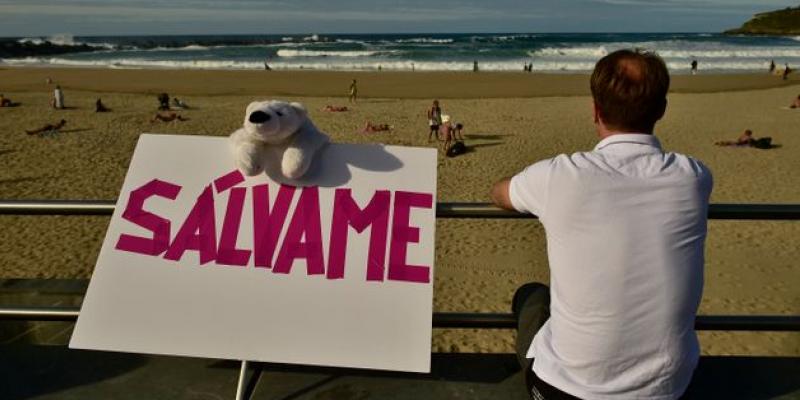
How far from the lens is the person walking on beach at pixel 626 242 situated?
1.93 metres

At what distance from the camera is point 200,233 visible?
270cm

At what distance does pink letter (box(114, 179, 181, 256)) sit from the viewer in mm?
2701

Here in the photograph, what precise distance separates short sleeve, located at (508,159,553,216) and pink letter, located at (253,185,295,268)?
95 cm

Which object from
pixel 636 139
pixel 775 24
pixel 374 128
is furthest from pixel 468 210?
pixel 775 24

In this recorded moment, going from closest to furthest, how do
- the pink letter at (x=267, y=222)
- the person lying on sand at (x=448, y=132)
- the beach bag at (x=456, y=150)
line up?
the pink letter at (x=267, y=222), the beach bag at (x=456, y=150), the person lying on sand at (x=448, y=132)

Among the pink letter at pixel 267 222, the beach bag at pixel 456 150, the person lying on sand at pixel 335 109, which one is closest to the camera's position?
the pink letter at pixel 267 222

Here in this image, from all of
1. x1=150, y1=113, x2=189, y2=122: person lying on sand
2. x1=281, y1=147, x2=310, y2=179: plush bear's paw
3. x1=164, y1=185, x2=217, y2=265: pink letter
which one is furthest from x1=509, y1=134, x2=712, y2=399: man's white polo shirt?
x1=150, y1=113, x2=189, y2=122: person lying on sand

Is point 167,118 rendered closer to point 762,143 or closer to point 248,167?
point 762,143

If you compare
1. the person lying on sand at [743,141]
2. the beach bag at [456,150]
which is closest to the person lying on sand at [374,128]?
the beach bag at [456,150]

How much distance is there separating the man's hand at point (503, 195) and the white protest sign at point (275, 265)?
0.33 meters

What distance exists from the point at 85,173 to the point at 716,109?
23931mm

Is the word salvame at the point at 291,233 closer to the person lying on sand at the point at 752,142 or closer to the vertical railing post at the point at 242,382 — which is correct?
the vertical railing post at the point at 242,382

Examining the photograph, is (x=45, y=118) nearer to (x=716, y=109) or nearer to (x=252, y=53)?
(x=716, y=109)

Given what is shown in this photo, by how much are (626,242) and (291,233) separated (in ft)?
4.41
